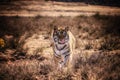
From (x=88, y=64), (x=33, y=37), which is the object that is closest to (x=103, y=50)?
(x=88, y=64)

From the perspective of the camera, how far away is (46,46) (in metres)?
6.65

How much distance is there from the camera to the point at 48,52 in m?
6.05

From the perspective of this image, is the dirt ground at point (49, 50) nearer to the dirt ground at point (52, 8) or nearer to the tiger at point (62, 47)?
the tiger at point (62, 47)

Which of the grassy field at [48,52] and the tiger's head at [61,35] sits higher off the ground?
the tiger's head at [61,35]

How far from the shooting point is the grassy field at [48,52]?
4.42 m

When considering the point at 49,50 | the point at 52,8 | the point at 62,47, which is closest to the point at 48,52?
the point at 49,50

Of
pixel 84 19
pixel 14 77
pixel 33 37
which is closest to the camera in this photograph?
pixel 14 77

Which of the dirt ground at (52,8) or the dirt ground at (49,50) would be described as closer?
the dirt ground at (49,50)

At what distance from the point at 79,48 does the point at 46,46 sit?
0.92m

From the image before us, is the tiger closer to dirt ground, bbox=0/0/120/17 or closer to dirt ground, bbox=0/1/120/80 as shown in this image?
dirt ground, bbox=0/1/120/80

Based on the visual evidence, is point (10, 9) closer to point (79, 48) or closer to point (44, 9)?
point (44, 9)

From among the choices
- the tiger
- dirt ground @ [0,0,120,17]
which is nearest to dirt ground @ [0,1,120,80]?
the tiger

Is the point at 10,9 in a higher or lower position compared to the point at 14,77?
lower

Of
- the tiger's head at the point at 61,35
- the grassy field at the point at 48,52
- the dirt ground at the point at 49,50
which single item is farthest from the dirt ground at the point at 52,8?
the tiger's head at the point at 61,35
